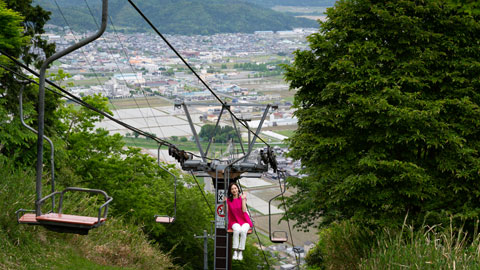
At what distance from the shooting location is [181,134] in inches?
2771

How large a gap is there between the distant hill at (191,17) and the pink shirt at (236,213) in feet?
392

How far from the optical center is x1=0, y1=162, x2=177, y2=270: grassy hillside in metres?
12.3

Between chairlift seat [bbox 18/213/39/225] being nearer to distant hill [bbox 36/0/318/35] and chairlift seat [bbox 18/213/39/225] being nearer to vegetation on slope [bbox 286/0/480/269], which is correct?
vegetation on slope [bbox 286/0/480/269]

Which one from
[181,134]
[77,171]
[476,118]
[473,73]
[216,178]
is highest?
[473,73]

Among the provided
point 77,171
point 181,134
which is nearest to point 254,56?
point 181,134

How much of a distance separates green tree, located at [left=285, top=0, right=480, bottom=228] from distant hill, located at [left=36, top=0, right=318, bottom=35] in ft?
373

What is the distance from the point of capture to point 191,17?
167500 millimetres

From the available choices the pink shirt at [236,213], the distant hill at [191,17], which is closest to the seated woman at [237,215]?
the pink shirt at [236,213]

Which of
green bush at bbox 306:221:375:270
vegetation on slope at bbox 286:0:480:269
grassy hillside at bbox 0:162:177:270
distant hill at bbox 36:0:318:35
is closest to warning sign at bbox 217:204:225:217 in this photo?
grassy hillside at bbox 0:162:177:270

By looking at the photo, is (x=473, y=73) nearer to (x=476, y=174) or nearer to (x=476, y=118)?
(x=476, y=118)

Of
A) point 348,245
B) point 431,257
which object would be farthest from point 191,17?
point 431,257

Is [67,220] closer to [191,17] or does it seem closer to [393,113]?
[393,113]

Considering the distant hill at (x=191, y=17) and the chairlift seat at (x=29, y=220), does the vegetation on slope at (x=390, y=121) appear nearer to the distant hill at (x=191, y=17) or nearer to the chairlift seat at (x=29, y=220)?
the chairlift seat at (x=29, y=220)

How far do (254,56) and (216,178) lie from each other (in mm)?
138134
